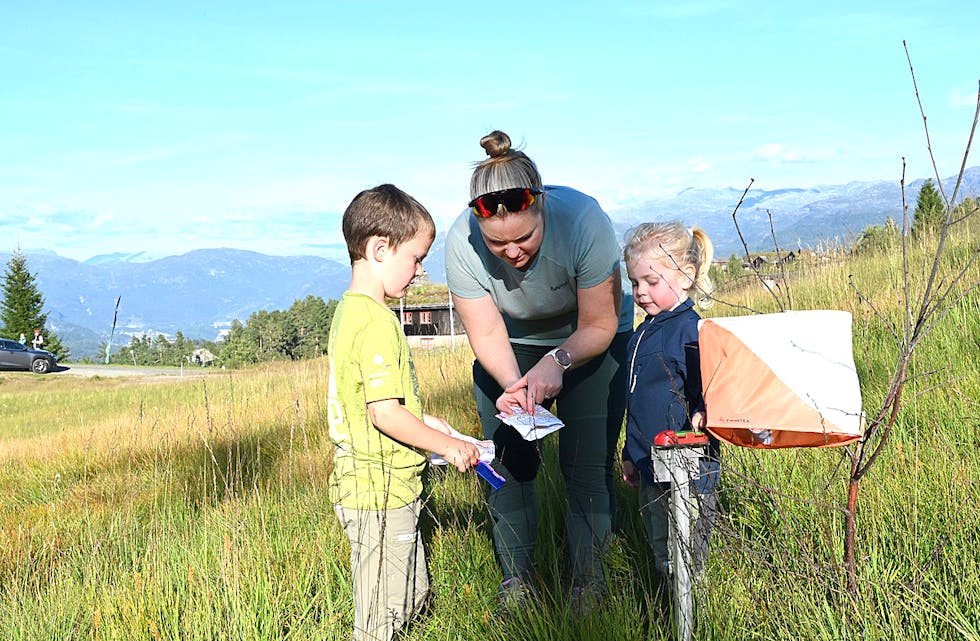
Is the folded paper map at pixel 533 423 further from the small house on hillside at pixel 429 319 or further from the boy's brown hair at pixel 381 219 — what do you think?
the small house on hillside at pixel 429 319

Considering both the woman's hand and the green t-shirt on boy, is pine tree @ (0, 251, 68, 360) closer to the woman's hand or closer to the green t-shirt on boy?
the green t-shirt on boy

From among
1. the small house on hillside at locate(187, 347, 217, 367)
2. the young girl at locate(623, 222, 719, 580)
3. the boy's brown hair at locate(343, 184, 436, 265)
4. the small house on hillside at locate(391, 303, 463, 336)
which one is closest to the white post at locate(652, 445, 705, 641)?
the young girl at locate(623, 222, 719, 580)

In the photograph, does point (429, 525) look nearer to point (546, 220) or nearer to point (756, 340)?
point (546, 220)

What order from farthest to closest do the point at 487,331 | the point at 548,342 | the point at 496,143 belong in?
the point at 548,342, the point at 487,331, the point at 496,143

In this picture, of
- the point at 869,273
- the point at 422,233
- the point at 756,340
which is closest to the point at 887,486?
the point at 756,340

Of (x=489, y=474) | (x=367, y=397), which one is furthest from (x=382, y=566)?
(x=367, y=397)

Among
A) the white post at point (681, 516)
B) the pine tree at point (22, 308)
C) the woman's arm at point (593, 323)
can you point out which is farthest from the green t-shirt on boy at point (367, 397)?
the pine tree at point (22, 308)

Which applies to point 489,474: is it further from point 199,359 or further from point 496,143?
point 199,359

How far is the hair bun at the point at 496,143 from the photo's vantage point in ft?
9.73

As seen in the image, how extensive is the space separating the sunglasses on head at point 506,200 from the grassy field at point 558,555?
1.06 meters

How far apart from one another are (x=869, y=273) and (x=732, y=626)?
7576mm

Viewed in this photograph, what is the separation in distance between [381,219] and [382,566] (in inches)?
50.7

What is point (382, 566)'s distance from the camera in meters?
2.78

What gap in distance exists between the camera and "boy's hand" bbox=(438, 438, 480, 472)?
2652mm
